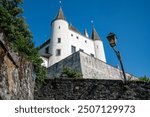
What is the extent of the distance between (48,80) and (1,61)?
11.9ft

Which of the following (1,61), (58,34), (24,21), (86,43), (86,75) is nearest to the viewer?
(1,61)

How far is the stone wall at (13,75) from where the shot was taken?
5617mm

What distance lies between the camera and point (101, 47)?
1572 inches

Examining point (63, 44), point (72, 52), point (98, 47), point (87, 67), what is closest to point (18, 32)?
point (87, 67)

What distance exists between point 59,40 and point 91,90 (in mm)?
26642

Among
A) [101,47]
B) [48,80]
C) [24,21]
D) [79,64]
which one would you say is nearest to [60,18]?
[101,47]

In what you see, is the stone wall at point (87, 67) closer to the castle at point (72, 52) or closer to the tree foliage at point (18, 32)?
the castle at point (72, 52)

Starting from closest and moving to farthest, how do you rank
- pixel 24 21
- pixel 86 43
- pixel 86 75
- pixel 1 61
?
pixel 1 61 → pixel 24 21 → pixel 86 75 → pixel 86 43

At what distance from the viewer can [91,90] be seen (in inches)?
354

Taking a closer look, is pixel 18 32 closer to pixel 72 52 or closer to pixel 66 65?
pixel 66 65

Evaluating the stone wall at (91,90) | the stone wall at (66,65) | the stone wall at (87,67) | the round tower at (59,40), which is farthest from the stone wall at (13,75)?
the round tower at (59,40)

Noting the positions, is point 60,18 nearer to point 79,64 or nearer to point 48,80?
point 79,64

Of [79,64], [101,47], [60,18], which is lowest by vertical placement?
[79,64]

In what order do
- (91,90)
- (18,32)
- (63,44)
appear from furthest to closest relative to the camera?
(63,44) < (18,32) < (91,90)
